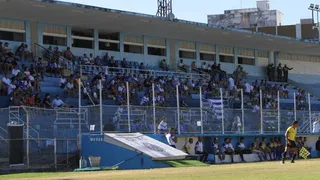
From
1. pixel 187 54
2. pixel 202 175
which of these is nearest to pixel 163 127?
pixel 202 175

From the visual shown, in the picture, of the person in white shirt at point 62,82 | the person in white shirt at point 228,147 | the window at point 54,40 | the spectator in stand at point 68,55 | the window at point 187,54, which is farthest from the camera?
the window at point 187,54

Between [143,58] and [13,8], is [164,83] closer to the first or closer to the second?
[143,58]

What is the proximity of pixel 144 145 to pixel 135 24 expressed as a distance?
16.7 meters

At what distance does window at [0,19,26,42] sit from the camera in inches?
1606

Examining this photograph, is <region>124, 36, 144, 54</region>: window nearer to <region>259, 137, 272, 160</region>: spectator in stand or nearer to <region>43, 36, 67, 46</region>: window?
<region>43, 36, 67, 46</region>: window

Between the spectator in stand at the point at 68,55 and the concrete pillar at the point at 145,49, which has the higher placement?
the concrete pillar at the point at 145,49

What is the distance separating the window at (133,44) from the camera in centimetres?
4844

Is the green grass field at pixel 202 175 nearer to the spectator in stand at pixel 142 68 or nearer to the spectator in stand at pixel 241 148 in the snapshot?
the spectator in stand at pixel 241 148

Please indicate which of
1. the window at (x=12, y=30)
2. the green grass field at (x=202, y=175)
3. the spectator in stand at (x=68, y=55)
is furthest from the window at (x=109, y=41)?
the green grass field at (x=202, y=175)

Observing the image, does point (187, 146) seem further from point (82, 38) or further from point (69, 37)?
point (82, 38)

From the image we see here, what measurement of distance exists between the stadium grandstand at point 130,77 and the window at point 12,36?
0.07 m

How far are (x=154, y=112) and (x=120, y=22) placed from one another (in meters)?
13.5

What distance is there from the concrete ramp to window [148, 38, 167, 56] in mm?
19480

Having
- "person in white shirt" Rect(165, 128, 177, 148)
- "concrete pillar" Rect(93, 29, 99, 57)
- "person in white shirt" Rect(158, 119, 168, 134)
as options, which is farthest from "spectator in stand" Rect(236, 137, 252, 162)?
"concrete pillar" Rect(93, 29, 99, 57)
